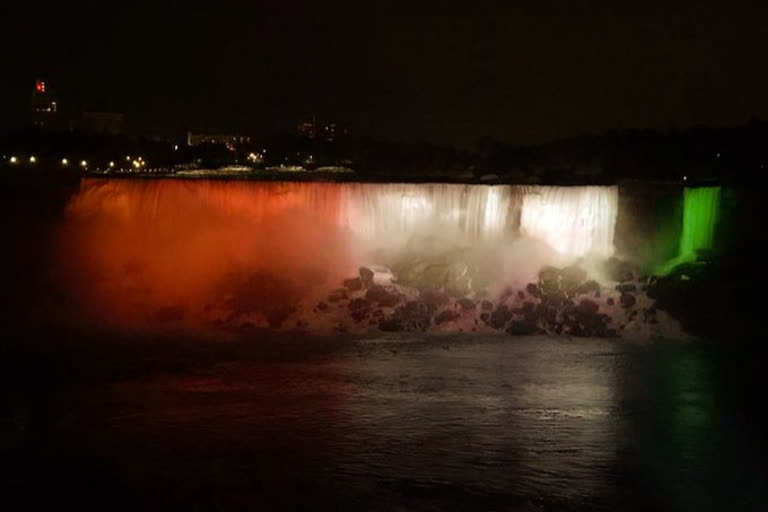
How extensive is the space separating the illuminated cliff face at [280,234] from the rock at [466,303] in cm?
152

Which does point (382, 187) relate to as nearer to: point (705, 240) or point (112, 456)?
point (705, 240)

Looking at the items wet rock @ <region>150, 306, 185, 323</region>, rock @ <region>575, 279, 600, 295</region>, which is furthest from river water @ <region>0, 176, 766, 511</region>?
rock @ <region>575, 279, 600, 295</region>

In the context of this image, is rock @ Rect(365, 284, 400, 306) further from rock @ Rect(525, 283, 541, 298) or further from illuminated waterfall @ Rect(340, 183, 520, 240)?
rock @ Rect(525, 283, 541, 298)

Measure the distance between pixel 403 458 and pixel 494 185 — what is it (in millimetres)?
13269

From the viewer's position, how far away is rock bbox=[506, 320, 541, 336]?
20.5 m

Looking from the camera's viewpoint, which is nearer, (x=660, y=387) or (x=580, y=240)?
(x=660, y=387)

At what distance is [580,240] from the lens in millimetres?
23375

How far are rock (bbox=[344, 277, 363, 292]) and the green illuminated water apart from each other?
24.4 feet

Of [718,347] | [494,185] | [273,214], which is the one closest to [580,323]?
[718,347]

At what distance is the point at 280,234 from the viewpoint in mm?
24438

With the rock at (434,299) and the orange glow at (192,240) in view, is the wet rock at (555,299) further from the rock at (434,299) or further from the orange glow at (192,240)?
the orange glow at (192,240)

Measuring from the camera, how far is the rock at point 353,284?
22495 mm

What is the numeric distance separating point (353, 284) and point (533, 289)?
4238 millimetres

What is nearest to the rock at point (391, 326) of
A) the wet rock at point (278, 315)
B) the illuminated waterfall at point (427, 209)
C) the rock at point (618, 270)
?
the wet rock at point (278, 315)
